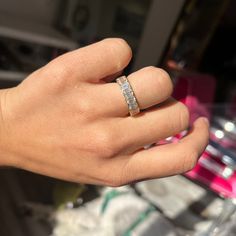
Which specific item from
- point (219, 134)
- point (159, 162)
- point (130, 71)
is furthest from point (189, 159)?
point (130, 71)

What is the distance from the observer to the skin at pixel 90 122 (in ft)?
1.23

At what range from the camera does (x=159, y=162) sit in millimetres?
403

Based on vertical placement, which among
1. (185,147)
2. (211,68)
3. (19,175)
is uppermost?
(185,147)

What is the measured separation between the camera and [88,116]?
38 cm

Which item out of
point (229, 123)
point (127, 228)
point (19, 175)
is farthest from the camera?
point (229, 123)

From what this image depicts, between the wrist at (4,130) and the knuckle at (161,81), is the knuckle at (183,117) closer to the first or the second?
the knuckle at (161,81)

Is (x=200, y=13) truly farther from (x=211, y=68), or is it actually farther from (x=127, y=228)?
(x=127, y=228)

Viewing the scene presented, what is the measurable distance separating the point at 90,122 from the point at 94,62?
6cm

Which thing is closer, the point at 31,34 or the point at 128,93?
the point at 128,93

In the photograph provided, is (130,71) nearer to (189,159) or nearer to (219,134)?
(219,134)

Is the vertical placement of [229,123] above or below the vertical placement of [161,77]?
below

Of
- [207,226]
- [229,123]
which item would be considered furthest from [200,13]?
[207,226]

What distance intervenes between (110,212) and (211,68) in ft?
2.27

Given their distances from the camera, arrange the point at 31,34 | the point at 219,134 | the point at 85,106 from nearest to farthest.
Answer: the point at 85,106, the point at 219,134, the point at 31,34
